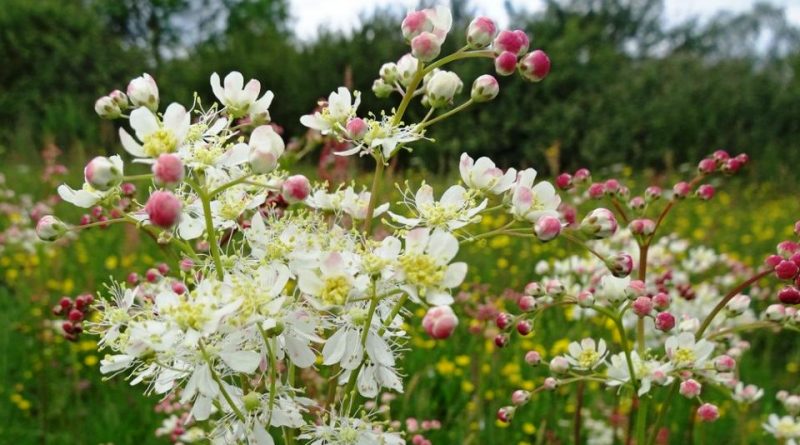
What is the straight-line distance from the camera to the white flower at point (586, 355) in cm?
136

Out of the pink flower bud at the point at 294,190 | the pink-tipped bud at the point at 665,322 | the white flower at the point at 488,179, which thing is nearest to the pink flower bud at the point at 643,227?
the pink-tipped bud at the point at 665,322

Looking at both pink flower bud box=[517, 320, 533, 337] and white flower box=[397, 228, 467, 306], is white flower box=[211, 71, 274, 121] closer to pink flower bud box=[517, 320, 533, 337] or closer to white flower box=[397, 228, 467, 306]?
white flower box=[397, 228, 467, 306]

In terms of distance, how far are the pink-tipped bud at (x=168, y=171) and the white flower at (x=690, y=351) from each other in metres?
0.89

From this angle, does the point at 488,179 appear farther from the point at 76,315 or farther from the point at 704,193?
the point at 76,315

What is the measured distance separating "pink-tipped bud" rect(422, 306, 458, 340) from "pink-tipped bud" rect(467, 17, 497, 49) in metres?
0.42

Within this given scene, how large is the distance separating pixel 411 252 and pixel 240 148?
10.3 inches

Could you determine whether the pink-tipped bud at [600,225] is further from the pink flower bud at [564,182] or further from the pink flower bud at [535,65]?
the pink flower bud at [564,182]

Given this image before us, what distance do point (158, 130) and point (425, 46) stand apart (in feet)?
1.23

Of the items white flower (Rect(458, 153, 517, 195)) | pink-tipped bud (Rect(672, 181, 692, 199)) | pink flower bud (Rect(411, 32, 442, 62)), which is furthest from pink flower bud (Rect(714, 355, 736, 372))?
pink flower bud (Rect(411, 32, 442, 62))

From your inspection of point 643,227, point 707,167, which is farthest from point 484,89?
point 707,167

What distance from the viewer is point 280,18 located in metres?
26.5

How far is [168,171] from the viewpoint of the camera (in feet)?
2.66

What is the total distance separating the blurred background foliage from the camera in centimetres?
1260

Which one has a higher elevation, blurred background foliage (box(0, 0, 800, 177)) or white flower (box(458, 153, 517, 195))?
blurred background foliage (box(0, 0, 800, 177))
